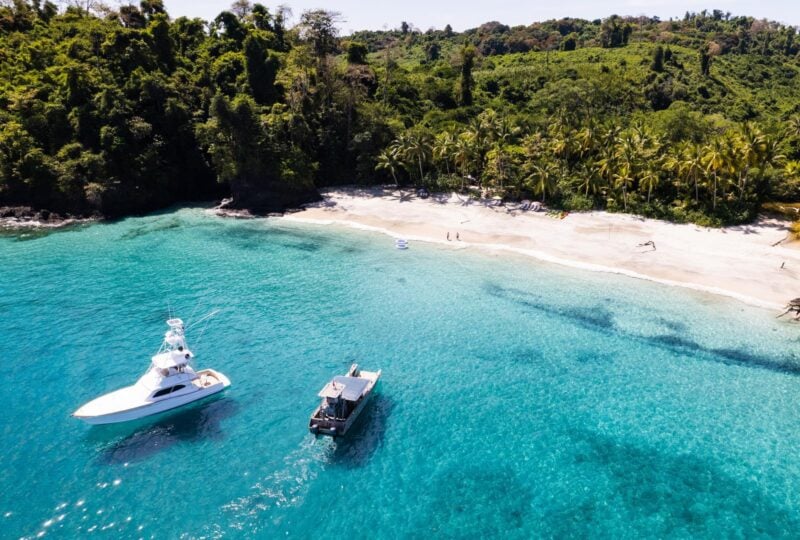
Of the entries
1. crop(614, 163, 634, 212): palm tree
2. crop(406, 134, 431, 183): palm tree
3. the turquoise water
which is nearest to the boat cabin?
the turquoise water

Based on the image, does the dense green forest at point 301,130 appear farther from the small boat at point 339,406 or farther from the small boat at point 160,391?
the small boat at point 339,406

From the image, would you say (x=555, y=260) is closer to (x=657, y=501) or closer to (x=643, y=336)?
(x=643, y=336)

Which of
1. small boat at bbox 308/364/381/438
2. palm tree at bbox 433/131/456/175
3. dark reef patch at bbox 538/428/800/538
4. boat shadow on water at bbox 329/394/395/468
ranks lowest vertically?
dark reef patch at bbox 538/428/800/538

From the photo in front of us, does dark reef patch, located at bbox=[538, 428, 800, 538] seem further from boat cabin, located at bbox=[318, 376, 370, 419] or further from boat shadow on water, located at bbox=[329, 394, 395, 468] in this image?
boat cabin, located at bbox=[318, 376, 370, 419]

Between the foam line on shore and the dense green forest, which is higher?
the dense green forest

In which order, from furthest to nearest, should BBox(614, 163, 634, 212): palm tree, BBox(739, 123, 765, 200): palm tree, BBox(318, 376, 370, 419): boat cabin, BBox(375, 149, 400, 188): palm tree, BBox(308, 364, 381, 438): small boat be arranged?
1. BBox(375, 149, 400, 188): palm tree
2. BBox(614, 163, 634, 212): palm tree
3. BBox(739, 123, 765, 200): palm tree
4. BBox(318, 376, 370, 419): boat cabin
5. BBox(308, 364, 381, 438): small boat

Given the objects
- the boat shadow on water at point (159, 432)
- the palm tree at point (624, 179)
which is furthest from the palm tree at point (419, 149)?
the boat shadow on water at point (159, 432)

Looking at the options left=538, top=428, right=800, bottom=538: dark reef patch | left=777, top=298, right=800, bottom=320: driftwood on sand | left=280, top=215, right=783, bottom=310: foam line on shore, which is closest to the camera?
left=538, top=428, right=800, bottom=538: dark reef patch
